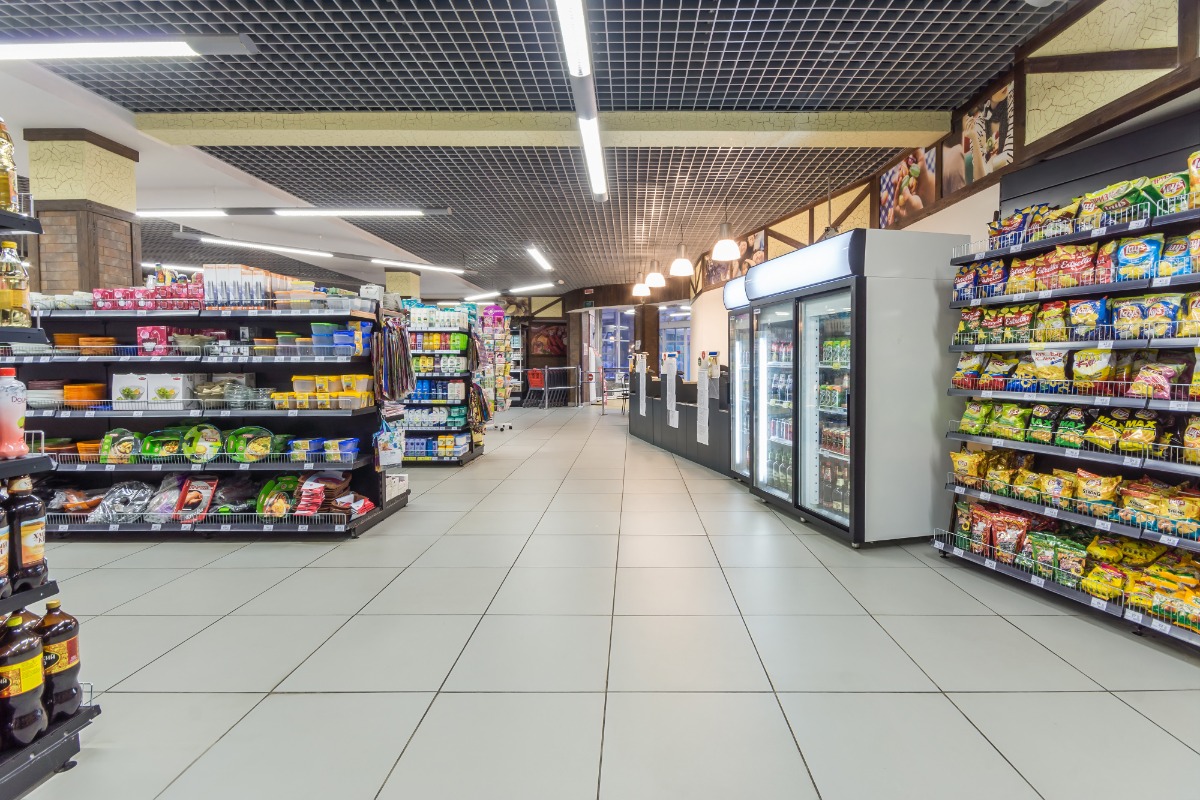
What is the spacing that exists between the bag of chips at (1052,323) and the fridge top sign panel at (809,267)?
44.6 inches

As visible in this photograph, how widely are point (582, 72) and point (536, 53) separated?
0.73 meters

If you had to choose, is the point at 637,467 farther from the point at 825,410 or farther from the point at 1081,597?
the point at 1081,597

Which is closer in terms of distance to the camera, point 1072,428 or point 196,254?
point 1072,428

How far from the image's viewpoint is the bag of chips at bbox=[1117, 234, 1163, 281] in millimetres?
2912

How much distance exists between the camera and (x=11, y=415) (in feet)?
6.36

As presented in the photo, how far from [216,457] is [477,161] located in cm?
423

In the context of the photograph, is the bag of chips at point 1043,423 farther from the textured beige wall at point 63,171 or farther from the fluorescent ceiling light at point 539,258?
the fluorescent ceiling light at point 539,258

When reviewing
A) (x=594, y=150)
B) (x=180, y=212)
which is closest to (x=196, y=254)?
(x=180, y=212)

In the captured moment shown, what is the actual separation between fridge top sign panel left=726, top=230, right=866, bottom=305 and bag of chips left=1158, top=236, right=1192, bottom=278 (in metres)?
1.60

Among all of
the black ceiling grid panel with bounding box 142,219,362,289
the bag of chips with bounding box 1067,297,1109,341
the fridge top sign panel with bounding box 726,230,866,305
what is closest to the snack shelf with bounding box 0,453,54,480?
the fridge top sign panel with bounding box 726,230,866,305

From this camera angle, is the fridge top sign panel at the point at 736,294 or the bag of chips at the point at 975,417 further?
the fridge top sign panel at the point at 736,294

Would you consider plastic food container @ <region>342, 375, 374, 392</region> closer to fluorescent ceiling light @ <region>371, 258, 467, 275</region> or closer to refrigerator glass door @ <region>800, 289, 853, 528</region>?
refrigerator glass door @ <region>800, 289, 853, 528</region>

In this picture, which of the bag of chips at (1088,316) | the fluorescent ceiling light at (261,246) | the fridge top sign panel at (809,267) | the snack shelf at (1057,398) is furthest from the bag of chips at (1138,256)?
the fluorescent ceiling light at (261,246)

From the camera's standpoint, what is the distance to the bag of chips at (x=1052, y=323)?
336cm
